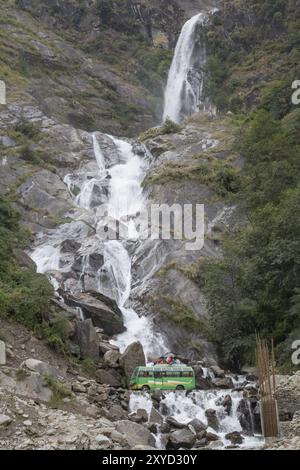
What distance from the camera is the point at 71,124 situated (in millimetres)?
53344

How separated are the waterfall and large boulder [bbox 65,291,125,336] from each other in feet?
119

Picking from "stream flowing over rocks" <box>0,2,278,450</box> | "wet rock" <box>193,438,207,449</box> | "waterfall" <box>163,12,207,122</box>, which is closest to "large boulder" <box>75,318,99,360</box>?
"stream flowing over rocks" <box>0,2,278,450</box>

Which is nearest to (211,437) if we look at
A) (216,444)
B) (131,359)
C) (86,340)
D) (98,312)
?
(216,444)

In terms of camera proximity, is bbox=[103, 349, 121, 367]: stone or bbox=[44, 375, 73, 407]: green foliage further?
bbox=[103, 349, 121, 367]: stone

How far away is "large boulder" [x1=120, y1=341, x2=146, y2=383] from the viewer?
2022 centimetres

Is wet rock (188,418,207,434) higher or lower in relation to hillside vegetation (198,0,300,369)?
lower

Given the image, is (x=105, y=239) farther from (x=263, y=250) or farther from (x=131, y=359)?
(x=131, y=359)

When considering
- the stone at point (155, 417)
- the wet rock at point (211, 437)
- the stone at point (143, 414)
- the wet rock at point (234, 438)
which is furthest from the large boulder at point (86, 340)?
the wet rock at point (234, 438)

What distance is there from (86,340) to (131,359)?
1860 millimetres

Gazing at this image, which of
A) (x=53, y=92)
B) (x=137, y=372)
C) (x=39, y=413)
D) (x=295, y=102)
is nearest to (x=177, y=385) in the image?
(x=137, y=372)

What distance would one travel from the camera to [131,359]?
2047cm

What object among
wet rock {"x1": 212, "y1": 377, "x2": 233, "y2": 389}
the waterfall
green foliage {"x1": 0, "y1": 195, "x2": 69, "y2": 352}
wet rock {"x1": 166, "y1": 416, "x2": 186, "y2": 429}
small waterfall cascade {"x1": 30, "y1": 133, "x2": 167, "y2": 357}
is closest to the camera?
wet rock {"x1": 166, "y1": 416, "x2": 186, "y2": 429}

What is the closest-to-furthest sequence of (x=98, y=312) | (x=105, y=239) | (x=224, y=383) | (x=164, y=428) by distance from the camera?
(x=164, y=428)
(x=224, y=383)
(x=98, y=312)
(x=105, y=239)

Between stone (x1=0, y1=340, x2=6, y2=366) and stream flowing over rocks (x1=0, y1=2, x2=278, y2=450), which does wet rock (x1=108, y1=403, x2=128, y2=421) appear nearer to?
stream flowing over rocks (x1=0, y1=2, x2=278, y2=450)
